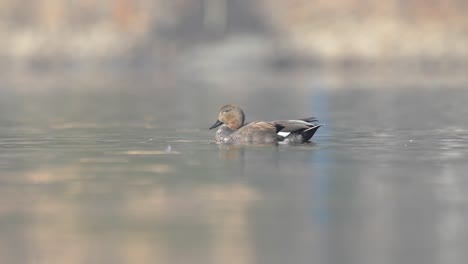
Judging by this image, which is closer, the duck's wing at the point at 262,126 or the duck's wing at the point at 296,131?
the duck's wing at the point at 296,131

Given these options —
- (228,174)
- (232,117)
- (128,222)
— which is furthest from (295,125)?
(128,222)

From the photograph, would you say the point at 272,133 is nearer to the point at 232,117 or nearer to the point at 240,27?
the point at 232,117

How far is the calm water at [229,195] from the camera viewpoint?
8773 millimetres

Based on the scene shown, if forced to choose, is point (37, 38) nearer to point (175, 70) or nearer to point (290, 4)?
point (175, 70)

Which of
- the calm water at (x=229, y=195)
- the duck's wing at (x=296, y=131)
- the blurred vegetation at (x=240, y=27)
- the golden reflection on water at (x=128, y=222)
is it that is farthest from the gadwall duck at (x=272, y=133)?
the blurred vegetation at (x=240, y=27)

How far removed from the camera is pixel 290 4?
2689 inches

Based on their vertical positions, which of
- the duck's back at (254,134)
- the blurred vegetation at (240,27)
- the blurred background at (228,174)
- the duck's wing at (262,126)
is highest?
the blurred vegetation at (240,27)

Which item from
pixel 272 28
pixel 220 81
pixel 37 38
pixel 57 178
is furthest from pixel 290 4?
pixel 57 178

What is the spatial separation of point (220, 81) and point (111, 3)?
2321 centimetres

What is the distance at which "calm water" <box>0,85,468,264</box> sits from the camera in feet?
28.8

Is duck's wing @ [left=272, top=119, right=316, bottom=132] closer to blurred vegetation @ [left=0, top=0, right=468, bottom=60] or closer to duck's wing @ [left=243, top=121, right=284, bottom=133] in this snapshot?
duck's wing @ [left=243, top=121, right=284, bottom=133]

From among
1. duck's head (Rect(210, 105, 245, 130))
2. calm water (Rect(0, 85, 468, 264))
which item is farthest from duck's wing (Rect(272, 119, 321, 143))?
duck's head (Rect(210, 105, 245, 130))

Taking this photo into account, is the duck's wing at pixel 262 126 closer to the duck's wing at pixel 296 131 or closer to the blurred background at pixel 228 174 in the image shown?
the duck's wing at pixel 296 131

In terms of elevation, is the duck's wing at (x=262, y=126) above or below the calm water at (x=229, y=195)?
above
